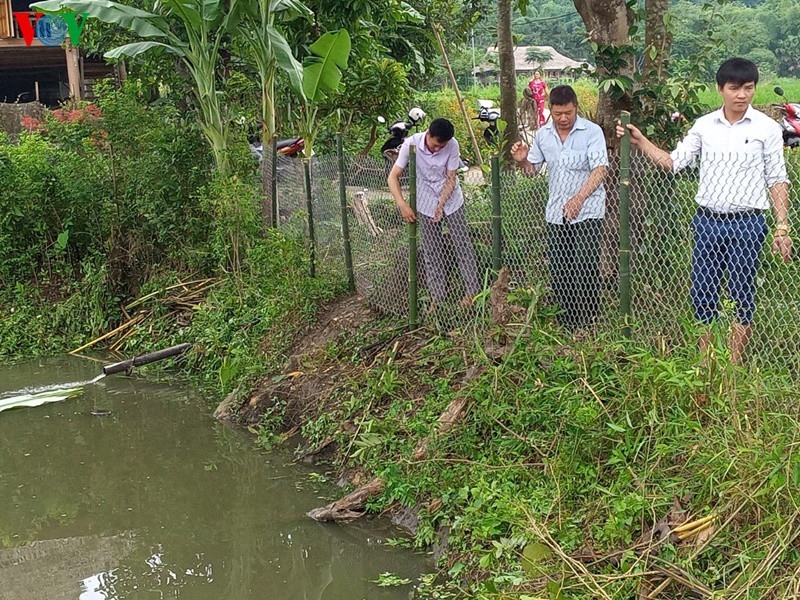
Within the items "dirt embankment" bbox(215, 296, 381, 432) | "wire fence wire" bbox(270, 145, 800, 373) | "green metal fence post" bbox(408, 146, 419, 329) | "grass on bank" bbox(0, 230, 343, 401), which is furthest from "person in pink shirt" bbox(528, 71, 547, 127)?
"green metal fence post" bbox(408, 146, 419, 329)

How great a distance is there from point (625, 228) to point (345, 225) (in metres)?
3.05

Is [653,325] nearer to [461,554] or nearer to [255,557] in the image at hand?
[461,554]

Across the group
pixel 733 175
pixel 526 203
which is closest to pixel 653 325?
pixel 733 175

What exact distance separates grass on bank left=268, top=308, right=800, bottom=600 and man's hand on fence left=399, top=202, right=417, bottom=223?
1.29m

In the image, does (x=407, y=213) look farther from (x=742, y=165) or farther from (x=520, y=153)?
(x=742, y=165)

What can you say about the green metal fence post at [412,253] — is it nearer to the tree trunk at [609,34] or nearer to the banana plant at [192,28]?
the tree trunk at [609,34]

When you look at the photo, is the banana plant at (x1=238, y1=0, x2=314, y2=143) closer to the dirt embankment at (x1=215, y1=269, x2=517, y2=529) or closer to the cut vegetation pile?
the dirt embankment at (x1=215, y1=269, x2=517, y2=529)

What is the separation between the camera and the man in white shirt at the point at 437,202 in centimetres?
640

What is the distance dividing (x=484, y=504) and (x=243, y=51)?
22.6 ft

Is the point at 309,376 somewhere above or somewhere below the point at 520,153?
below

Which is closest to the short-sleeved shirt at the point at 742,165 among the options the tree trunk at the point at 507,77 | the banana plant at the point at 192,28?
the tree trunk at the point at 507,77

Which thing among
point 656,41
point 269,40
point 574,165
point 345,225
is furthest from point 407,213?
point 269,40

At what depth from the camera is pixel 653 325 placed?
15.9 feet

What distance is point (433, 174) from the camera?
657 cm
